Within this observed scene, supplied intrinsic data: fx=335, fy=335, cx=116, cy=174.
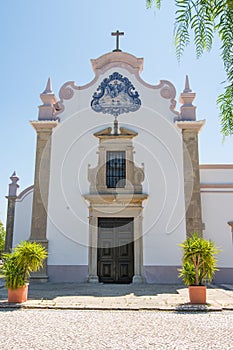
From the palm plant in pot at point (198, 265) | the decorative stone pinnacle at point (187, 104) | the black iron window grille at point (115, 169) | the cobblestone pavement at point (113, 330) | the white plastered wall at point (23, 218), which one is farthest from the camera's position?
the white plastered wall at point (23, 218)

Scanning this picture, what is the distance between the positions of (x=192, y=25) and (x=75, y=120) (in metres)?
11.3

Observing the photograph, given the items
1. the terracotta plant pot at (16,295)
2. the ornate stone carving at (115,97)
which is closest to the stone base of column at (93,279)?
the terracotta plant pot at (16,295)

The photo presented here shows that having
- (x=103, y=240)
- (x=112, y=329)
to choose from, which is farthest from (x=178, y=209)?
(x=112, y=329)

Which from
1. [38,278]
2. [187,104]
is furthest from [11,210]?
[187,104]

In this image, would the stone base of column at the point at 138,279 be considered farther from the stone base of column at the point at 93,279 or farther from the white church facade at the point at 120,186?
the stone base of column at the point at 93,279

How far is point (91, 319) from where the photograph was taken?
586 cm

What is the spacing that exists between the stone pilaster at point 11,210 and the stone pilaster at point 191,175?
6999mm

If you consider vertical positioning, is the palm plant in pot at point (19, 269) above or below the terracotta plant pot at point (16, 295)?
above

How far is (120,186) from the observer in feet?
40.4

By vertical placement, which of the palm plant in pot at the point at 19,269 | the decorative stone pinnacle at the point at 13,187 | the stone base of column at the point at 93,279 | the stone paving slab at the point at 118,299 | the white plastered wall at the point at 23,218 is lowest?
the stone paving slab at the point at 118,299

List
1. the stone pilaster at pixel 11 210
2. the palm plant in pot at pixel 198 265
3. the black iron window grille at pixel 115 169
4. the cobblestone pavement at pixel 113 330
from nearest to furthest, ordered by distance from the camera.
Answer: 1. the cobblestone pavement at pixel 113 330
2. the palm plant in pot at pixel 198 265
3. the black iron window grille at pixel 115 169
4. the stone pilaster at pixel 11 210

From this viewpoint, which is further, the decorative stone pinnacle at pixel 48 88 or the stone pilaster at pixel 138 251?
the decorative stone pinnacle at pixel 48 88

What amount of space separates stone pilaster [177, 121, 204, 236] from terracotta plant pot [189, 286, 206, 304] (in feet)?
14.6

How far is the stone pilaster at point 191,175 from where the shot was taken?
38.5 feet
